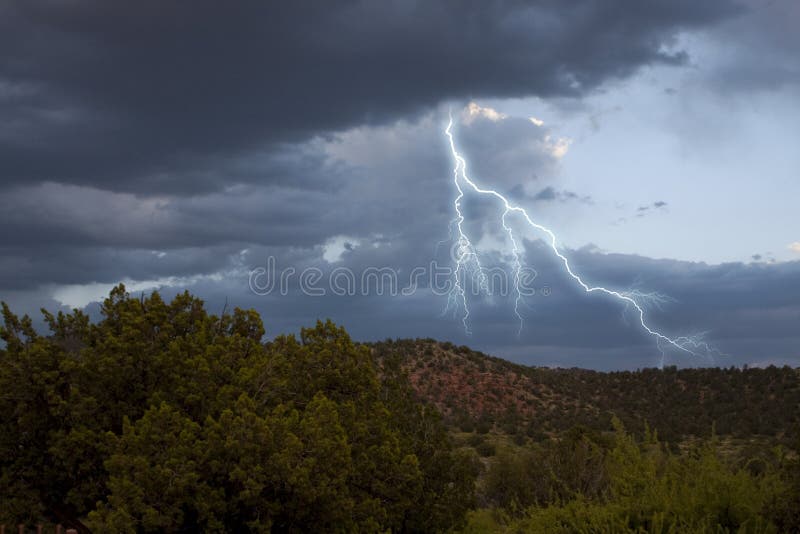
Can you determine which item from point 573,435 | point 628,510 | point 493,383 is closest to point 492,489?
point 573,435

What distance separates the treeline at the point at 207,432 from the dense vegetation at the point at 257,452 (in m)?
0.05

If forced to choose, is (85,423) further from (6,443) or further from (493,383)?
(493,383)

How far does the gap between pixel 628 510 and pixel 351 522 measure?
7.25 meters

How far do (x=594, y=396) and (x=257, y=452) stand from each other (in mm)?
56208

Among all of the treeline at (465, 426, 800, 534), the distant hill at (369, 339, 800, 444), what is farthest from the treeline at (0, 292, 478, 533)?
the distant hill at (369, 339, 800, 444)

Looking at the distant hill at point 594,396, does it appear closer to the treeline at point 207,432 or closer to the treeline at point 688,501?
the treeline at point 207,432

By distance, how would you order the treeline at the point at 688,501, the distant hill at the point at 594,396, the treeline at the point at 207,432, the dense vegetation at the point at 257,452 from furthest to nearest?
1. the distant hill at the point at 594,396
2. the treeline at the point at 207,432
3. the dense vegetation at the point at 257,452
4. the treeline at the point at 688,501

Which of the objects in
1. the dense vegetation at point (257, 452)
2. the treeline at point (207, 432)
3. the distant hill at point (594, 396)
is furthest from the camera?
Answer: the distant hill at point (594, 396)

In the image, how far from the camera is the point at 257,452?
17.5 meters

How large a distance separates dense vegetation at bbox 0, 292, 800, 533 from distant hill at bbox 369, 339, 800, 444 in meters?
29.6

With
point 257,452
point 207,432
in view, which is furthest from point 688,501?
point 207,432

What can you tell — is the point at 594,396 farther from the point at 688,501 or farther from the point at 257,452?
the point at 688,501

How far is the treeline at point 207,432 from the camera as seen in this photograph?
17438 mm

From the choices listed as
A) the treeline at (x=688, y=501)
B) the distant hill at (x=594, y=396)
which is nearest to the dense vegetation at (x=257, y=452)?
the treeline at (x=688, y=501)
